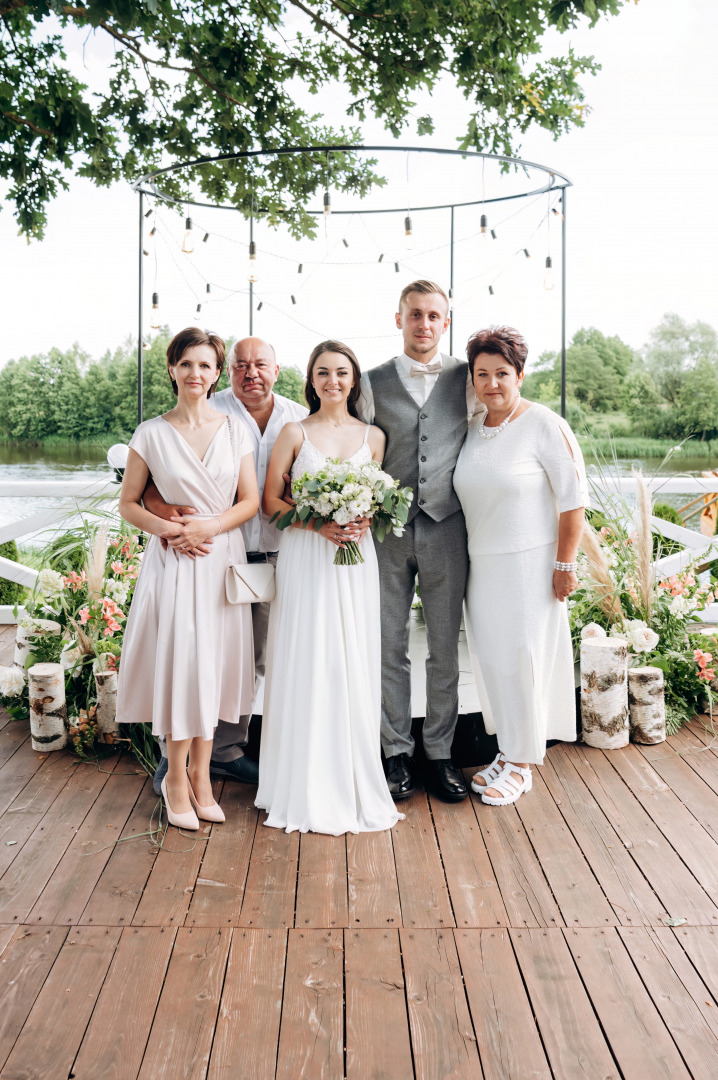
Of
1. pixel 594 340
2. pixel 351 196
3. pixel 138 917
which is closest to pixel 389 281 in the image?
pixel 351 196

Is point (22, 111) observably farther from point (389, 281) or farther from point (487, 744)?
point (487, 744)

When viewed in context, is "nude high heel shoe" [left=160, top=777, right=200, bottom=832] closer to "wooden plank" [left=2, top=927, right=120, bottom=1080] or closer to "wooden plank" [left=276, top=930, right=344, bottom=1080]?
"wooden plank" [left=2, top=927, right=120, bottom=1080]

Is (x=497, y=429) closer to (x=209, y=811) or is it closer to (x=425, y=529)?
(x=425, y=529)

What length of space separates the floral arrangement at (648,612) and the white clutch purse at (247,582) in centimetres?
180

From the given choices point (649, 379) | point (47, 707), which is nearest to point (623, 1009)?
point (47, 707)

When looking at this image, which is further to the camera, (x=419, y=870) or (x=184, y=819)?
(x=184, y=819)

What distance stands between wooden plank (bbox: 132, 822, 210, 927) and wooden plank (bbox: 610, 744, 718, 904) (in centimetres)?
162

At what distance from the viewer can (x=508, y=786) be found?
11.2 ft

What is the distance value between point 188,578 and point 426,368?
46.7 inches

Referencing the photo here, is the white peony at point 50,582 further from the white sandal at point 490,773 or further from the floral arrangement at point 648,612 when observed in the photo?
the floral arrangement at point 648,612

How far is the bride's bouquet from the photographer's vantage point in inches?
118

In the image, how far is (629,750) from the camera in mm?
3982

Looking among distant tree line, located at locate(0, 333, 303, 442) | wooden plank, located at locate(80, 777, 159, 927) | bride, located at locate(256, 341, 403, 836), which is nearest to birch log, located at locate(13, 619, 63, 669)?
wooden plank, located at locate(80, 777, 159, 927)

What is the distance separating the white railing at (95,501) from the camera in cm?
508
